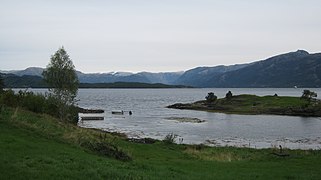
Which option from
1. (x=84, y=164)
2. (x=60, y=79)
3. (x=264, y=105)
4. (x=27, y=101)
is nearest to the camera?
(x=84, y=164)

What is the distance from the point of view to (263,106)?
144m

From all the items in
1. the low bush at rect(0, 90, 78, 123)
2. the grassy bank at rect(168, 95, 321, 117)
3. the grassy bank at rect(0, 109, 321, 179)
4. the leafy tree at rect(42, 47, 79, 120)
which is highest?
the leafy tree at rect(42, 47, 79, 120)

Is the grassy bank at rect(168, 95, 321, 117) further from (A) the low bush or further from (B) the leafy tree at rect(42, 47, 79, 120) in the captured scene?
(A) the low bush

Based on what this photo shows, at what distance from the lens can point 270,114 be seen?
5187 inches

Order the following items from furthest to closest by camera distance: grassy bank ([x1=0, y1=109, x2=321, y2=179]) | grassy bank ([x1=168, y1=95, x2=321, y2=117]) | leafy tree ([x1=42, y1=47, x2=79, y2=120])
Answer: grassy bank ([x1=168, y1=95, x2=321, y2=117]) < leafy tree ([x1=42, y1=47, x2=79, y2=120]) < grassy bank ([x1=0, y1=109, x2=321, y2=179])

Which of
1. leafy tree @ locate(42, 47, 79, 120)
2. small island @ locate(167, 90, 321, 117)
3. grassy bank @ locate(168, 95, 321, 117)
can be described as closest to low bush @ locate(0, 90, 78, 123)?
leafy tree @ locate(42, 47, 79, 120)

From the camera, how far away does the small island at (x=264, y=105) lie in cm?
13312

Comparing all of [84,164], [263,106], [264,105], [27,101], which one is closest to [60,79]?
[27,101]

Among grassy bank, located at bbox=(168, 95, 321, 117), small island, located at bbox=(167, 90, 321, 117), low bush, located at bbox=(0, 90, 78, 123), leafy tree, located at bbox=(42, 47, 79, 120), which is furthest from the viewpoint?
small island, located at bbox=(167, 90, 321, 117)

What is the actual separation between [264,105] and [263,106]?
1.70 meters

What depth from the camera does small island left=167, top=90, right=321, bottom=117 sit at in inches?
5241

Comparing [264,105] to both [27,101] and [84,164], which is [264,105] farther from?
[84,164]

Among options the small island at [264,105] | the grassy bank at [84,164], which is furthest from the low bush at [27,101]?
the small island at [264,105]

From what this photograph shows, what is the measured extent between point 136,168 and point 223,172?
5285 millimetres
